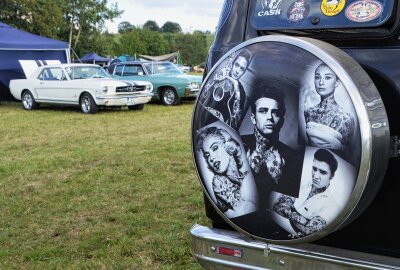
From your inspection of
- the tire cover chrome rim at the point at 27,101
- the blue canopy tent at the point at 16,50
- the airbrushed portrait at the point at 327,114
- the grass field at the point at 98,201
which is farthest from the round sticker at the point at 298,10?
the blue canopy tent at the point at 16,50

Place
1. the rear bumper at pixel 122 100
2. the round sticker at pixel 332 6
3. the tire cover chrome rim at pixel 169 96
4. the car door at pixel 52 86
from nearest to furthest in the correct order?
the round sticker at pixel 332 6 → the rear bumper at pixel 122 100 → the car door at pixel 52 86 → the tire cover chrome rim at pixel 169 96

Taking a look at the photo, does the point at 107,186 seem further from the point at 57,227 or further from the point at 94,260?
the point at 94,260

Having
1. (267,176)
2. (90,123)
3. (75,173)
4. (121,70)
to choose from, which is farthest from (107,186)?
(121,70)

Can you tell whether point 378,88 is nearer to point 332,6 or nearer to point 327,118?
point 327,118

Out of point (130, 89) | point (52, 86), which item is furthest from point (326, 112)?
point (52, 86)

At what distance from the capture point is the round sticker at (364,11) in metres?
1.94

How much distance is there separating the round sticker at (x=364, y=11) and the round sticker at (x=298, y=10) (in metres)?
0.20

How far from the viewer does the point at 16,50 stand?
16531 mm

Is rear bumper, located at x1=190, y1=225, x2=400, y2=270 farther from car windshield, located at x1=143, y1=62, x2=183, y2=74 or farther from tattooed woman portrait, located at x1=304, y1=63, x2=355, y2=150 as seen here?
car windshield, located at x1=143, y1=62, x2=183, y2=74

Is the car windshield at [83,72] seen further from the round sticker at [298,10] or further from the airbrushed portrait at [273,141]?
the airbrushed portrait at [273,141]

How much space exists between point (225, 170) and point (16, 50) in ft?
53.2

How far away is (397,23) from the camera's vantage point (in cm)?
190

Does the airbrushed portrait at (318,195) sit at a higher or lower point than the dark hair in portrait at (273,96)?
lower

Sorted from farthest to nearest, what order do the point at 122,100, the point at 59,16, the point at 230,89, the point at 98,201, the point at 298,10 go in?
the point at 59,16, the point at 122,100, the point at 98,201, the point at 298,10, the point at 230,89
